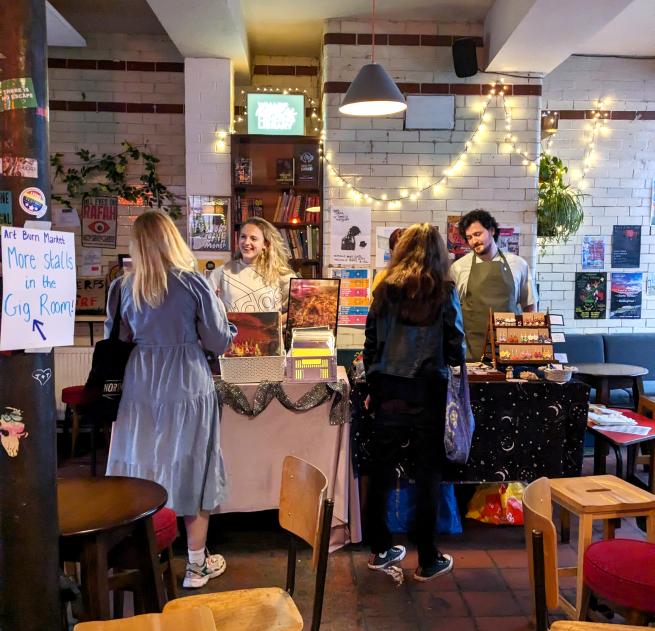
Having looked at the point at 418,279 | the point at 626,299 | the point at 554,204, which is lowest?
the point at 626,299

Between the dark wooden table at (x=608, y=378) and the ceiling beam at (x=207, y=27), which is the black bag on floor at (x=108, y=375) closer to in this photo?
the ceiling beam at (x=207, y=27)

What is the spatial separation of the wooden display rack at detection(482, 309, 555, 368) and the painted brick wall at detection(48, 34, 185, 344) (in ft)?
12.1

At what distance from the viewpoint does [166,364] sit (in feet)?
9.14

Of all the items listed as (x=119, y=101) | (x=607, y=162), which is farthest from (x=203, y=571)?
(x=607, y=162)

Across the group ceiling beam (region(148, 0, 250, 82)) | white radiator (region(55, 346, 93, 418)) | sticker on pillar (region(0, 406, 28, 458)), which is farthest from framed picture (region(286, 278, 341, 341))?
white radiator (region(55, 346, 93, 418))

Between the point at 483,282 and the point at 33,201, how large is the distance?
3.23 m

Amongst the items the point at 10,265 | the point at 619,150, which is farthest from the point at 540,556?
the point at 619,150

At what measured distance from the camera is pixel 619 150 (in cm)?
641

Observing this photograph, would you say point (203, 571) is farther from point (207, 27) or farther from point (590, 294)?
point (590, 294)

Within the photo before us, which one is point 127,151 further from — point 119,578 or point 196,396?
point 119,578

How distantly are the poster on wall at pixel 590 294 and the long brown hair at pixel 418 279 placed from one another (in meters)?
4.00

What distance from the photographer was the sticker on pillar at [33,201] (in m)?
1.47

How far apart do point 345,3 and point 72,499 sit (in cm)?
431

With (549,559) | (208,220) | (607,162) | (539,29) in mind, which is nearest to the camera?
(549,559)
